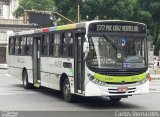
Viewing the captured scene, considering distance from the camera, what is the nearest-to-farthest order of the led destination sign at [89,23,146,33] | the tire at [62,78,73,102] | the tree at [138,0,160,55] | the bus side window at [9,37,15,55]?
the led destination sign at [89,23,146,33] < the tire at [62,78,73,102] < the bus side window at [9,37,15,55] < the tree at [138,0,160,55]

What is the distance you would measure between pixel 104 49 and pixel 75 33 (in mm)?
1563

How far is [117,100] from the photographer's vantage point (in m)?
17.6

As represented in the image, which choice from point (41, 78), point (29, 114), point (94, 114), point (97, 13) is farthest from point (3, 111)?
point (97, 13)

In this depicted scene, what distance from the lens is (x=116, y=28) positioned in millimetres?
15828

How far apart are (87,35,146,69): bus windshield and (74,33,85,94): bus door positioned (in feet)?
1.83

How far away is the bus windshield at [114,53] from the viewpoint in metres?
15.4

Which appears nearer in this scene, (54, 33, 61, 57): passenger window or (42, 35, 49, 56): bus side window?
(54, 33, 61, 57): passenger window

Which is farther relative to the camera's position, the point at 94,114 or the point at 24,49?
the point at 24,49

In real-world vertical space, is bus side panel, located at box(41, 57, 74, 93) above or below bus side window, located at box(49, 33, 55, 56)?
below

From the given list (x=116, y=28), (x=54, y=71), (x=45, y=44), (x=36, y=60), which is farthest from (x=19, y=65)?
(x=116, y=28)

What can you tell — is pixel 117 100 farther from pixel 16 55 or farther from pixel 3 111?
pixel 16 55

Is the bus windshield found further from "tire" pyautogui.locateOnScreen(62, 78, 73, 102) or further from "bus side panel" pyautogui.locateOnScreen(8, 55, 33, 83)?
"bus side panel" pyautogui.locateOnScreen(8, 55, 33, 83)

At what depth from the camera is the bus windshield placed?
606 inches

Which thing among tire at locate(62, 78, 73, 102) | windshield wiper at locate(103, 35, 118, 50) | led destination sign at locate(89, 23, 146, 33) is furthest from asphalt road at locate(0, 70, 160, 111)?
led destination sign at locate(89, 23, 146, 33)
